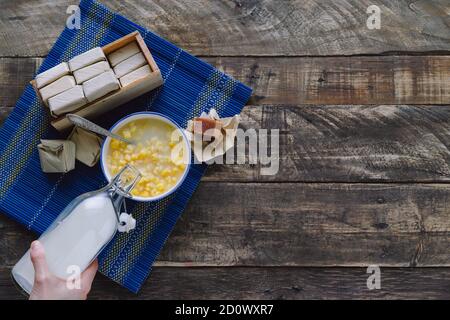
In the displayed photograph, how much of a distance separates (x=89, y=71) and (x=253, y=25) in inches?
13.0

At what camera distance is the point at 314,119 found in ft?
3.81

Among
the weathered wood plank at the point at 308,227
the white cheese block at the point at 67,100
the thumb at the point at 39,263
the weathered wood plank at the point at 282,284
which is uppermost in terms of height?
the white cheese block at the point at 67,100

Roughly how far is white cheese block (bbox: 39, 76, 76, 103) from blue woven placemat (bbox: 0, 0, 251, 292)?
0.10 m

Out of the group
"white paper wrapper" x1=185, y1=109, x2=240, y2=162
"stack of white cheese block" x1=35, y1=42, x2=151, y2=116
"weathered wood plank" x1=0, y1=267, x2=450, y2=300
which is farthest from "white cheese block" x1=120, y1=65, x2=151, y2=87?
"weathered wood plank" x1=0, y1=267, x2=450, y2=300

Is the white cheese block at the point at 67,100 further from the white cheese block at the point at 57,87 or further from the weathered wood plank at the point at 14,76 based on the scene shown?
the weathered wood plank at the point at 14,76

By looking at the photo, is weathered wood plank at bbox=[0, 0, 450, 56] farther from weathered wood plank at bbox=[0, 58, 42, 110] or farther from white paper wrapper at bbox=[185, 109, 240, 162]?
white paper wrapper at bbox=[185, 109, 240, 162]

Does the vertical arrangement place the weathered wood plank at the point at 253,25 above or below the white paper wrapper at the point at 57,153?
above

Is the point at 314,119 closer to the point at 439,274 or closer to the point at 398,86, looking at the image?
the point at 398,86

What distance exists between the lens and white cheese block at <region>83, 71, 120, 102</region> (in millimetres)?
1024

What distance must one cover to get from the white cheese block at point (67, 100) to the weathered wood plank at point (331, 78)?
167mm

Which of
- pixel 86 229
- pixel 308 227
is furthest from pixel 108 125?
pixel 308 227

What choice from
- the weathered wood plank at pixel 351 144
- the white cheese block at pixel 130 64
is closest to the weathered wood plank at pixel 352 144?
the weathered wood plank at pixel 351 144

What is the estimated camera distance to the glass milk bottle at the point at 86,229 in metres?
1.04

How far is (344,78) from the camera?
3.85ft
